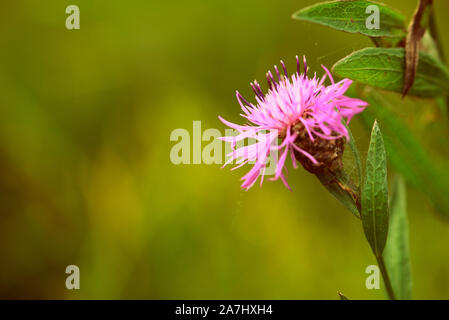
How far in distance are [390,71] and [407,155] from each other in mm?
434

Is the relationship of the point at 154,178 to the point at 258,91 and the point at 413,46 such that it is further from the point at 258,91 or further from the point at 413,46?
the point at 413,46

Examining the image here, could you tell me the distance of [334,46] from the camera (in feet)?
6.91

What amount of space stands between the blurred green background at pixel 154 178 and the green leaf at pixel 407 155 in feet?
1.28

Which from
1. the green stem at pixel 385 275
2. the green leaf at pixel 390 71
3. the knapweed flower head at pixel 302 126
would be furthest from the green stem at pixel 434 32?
the green stem at pixel 385 275

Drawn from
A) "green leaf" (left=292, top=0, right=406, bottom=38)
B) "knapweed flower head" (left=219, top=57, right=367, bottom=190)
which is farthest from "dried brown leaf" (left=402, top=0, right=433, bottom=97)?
"knapweed flower head" (left=219, top=57, right=367, bottom=190)

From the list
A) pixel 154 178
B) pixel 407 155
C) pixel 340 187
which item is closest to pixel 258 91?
pixel 340 187

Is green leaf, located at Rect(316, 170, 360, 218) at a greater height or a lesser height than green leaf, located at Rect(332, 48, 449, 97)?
lesser

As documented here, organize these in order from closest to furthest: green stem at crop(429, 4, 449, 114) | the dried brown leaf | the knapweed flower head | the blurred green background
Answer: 1. the knapweed flower head
2. the dried brown leaf
3. green stem at crop(429, 4, 449, 114)
4. the blurred green background

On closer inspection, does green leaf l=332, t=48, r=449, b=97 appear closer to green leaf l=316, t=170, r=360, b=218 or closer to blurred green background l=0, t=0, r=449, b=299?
green leaf l=316, t=170, r=360, b=218

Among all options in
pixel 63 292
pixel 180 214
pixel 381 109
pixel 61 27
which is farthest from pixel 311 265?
pixel 61 27

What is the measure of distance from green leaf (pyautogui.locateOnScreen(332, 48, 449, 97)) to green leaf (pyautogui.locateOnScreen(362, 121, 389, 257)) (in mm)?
209

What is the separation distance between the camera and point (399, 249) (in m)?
1.43

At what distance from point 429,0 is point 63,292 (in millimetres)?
1802

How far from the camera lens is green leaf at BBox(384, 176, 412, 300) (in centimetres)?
138
